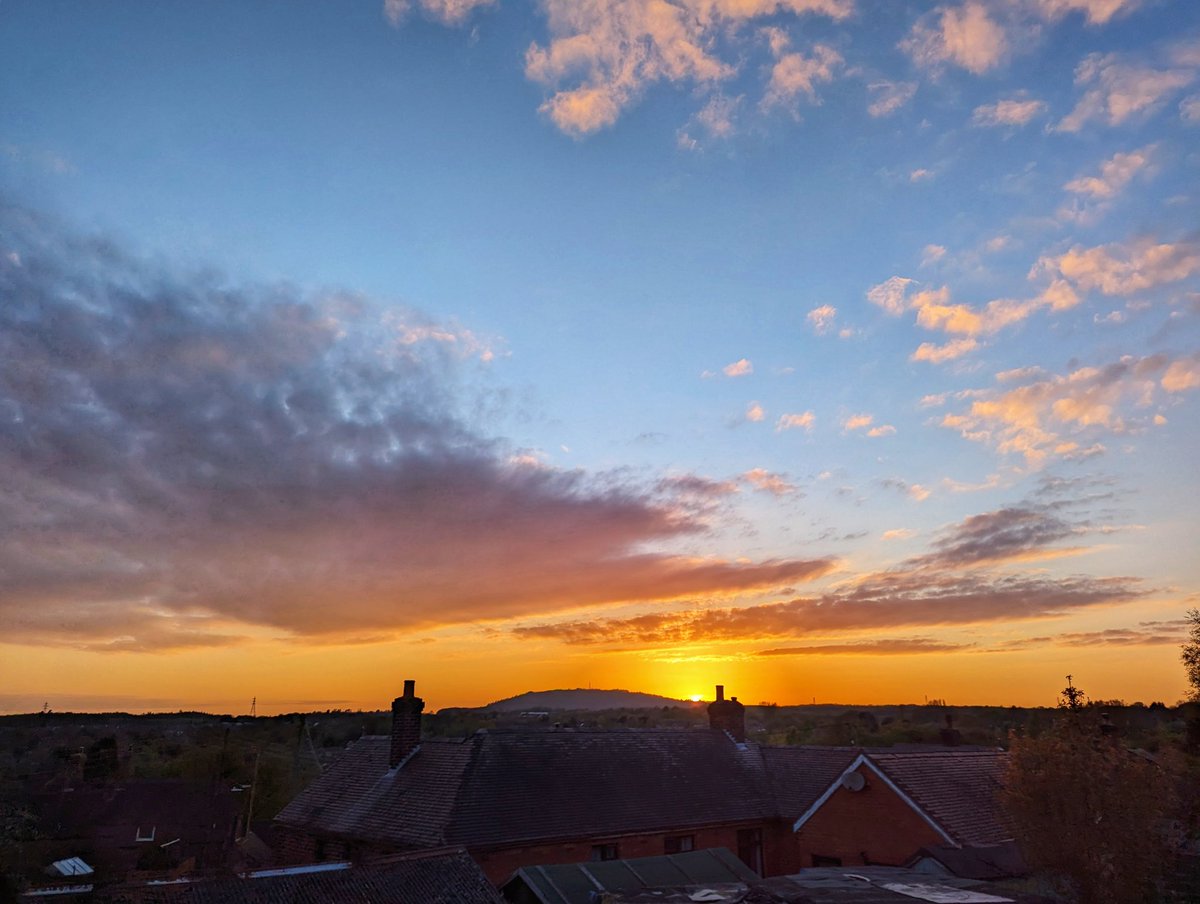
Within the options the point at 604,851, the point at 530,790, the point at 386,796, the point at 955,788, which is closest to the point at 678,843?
the point at 604,851

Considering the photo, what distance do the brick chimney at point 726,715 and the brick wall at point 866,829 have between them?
30.6 ft

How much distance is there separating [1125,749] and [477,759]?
799 inches

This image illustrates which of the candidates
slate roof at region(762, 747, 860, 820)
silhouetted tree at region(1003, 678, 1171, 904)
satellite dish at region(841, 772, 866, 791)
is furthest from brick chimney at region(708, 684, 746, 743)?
silhouetted tree at region(1003, 678, 1171, 904)

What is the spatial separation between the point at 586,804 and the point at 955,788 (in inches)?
553

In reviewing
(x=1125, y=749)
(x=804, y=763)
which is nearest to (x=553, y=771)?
(x=804, y=763)

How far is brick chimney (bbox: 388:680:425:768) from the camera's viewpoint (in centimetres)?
3152

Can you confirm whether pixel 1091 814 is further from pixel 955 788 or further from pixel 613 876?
pixel 955 788

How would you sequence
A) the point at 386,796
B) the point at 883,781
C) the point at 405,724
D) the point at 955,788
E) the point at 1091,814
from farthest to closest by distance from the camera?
the point at 405,724 → the point at 955,788 → the point at 386,796 → the point at 883,781 → the point at 1091,814

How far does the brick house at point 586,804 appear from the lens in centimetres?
2652

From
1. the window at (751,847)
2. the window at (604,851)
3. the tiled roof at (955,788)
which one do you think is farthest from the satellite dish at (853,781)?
the window at (604,851)

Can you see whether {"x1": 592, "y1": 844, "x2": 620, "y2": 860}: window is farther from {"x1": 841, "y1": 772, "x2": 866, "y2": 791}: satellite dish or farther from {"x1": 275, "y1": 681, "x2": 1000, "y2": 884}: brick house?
{"x1": 841, "y1": 772, "x2": 866, "y2": 791}: satellite dish

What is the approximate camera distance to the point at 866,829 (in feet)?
93.4

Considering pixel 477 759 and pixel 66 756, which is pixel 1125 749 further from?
pixel 66 756

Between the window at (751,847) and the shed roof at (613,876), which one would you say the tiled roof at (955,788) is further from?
the shed roof at (613,876)
